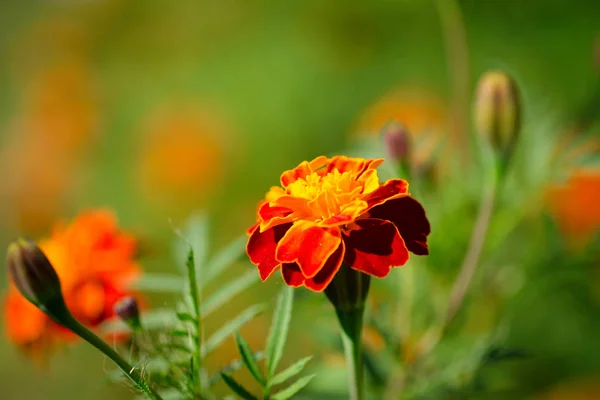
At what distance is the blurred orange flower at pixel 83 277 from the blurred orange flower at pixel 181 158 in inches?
45.0

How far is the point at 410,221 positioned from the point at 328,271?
70mm

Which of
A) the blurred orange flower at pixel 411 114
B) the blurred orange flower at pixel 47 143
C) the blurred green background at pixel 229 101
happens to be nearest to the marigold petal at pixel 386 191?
the blurred green background at pixel 229 101

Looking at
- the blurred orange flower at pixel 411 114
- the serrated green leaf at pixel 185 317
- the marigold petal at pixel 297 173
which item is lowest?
the serrated green leaf at pixel 185 317

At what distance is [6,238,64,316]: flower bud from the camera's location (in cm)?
48

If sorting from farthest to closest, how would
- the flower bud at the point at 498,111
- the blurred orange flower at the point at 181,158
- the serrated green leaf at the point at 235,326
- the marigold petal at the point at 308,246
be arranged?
the blurred orange flower at the point at 181,158, the flower bud at the point at 498,111, the serrated green leaf at the point at 235,326, the marigold petal at the point at 308,246

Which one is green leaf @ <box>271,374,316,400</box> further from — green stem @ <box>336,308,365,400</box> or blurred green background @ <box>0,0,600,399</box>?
blurred green background @ <box>0,0,600,399</box>

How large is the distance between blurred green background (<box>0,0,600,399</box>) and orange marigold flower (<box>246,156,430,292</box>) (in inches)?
19.6

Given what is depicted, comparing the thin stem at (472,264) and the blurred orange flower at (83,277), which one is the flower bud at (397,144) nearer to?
the thin stem at (472,264)

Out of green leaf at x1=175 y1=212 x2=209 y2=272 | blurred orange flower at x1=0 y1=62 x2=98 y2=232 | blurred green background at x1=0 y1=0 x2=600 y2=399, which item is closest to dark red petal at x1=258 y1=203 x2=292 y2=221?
green leaf at x1=175 y1=212 x2=209 y2=272

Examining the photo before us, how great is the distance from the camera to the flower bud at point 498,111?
0.63m

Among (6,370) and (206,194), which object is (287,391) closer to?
(206,194)

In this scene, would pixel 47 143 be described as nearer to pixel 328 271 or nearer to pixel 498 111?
pixel 498 111

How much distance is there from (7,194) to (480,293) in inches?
75.5

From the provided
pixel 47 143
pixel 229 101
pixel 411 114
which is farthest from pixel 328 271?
pixel 47 143
